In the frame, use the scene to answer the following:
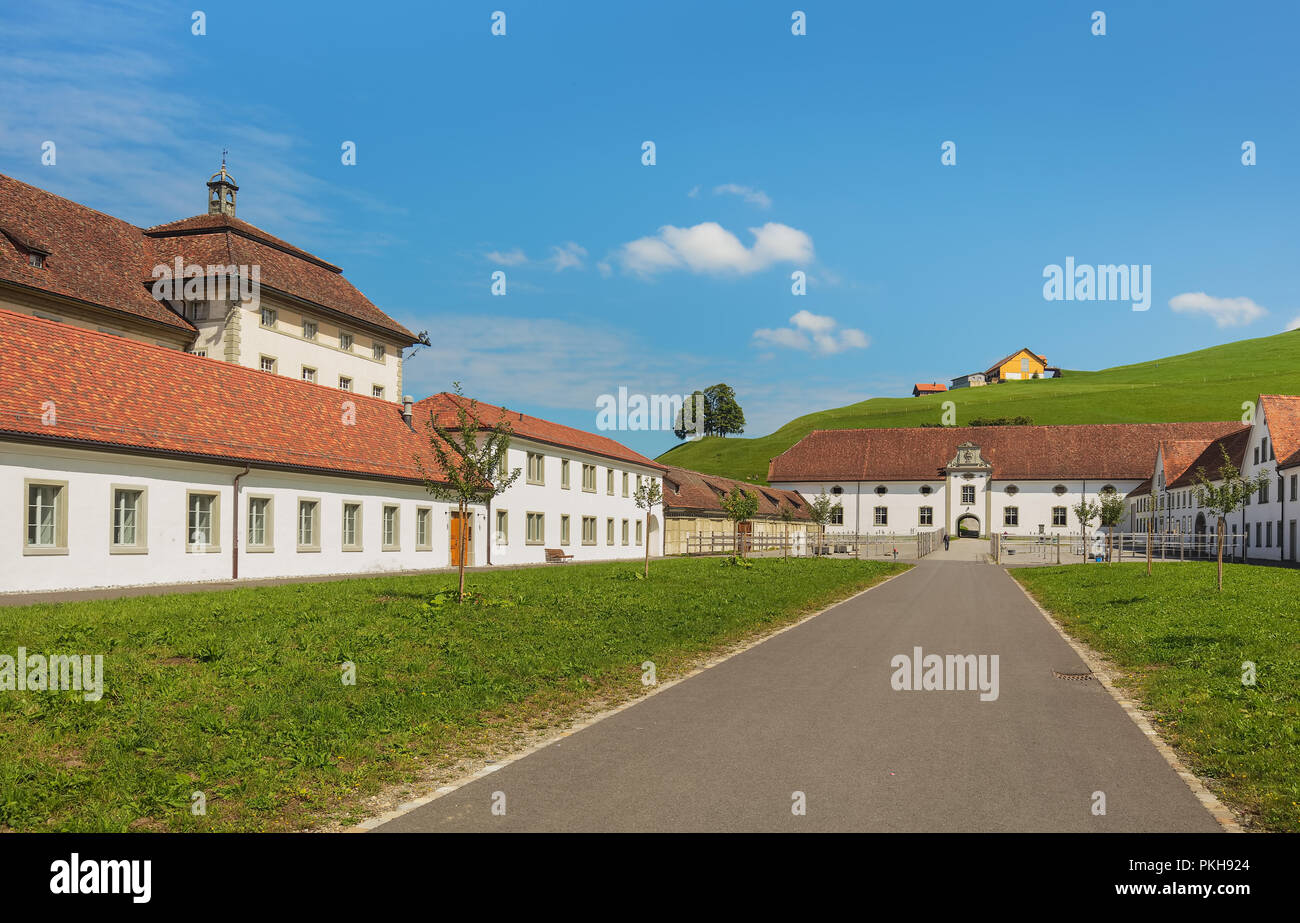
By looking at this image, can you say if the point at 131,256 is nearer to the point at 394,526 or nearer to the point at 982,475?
the point at 394,526

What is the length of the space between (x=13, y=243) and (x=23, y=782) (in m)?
32.3

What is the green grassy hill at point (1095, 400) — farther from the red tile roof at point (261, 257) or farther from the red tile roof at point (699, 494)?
the red tile roof at point (261, 257)

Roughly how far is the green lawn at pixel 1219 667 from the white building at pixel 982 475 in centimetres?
6987

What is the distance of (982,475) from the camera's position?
9500cm

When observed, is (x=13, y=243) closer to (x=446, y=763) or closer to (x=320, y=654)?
(x=320, y=654)

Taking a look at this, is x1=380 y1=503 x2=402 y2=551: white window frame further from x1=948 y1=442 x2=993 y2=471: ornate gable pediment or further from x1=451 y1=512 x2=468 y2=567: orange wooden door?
x1=948 y1=442 x2=993 y2=471: ornate gable pediment

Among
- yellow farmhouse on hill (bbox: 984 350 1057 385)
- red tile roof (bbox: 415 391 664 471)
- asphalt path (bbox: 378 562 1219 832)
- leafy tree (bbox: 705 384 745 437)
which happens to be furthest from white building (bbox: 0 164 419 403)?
yellow farmhouse on hill (bbox: 984 350 1057 385)

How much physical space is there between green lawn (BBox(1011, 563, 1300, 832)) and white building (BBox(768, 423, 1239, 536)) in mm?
69865

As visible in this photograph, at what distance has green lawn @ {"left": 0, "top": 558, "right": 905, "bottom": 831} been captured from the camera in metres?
6.82

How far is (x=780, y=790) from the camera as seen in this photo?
678cm

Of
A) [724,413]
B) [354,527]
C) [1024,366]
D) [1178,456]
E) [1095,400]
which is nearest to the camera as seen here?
[354,527]

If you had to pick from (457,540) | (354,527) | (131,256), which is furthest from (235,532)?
(131,256)

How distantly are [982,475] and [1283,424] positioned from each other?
41697 millimetres
